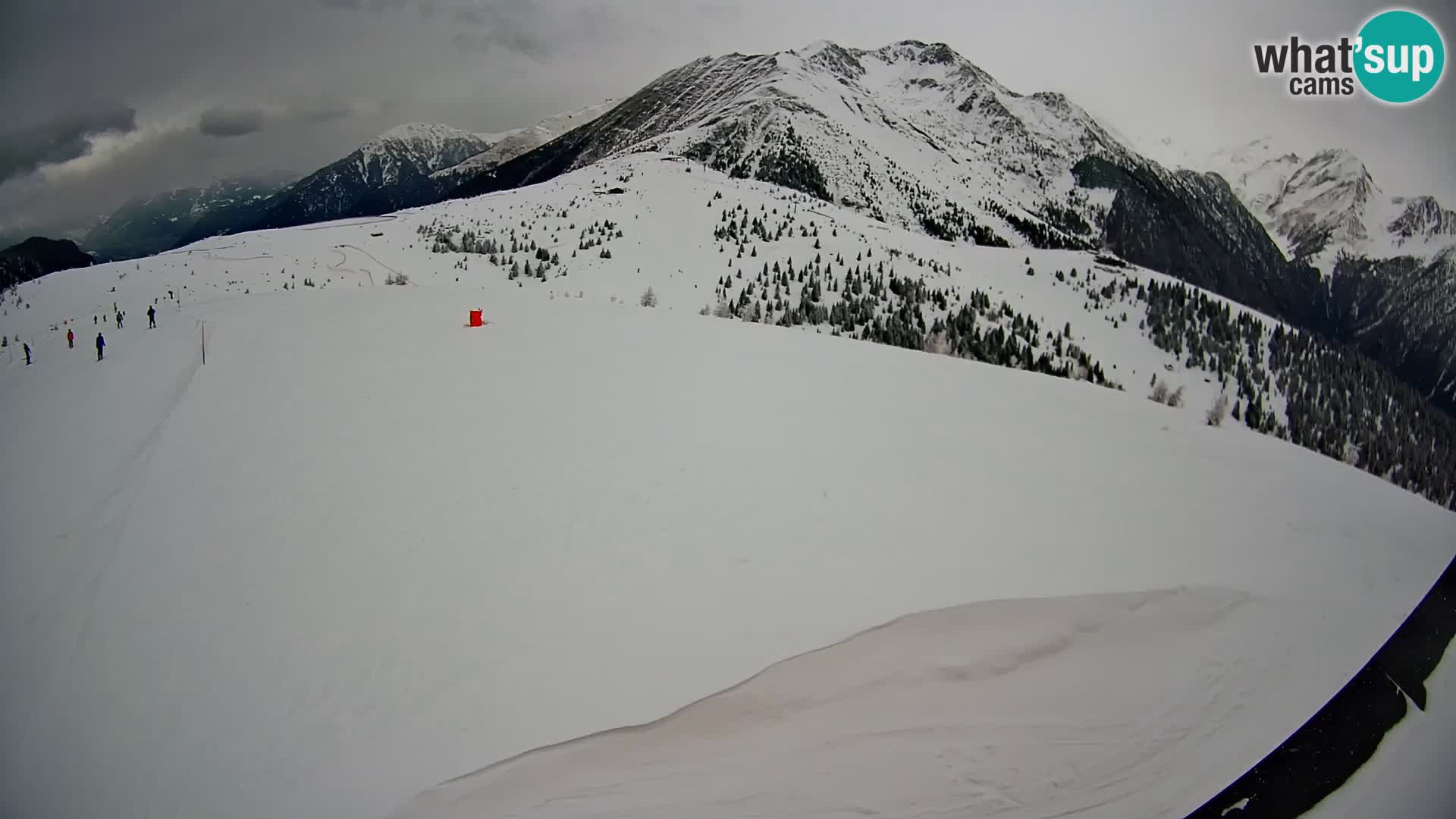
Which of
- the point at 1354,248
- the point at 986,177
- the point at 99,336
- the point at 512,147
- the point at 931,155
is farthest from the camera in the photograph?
the point at 512,147

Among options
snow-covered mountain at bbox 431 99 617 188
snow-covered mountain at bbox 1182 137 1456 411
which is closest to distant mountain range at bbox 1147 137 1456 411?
snow-covered mountain at bbox 1182 137 1456 411

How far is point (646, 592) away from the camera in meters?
2.79

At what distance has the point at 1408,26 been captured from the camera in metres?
3.55

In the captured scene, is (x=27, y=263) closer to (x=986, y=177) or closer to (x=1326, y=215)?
(x=986, y=177)

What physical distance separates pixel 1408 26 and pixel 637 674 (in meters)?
5.55

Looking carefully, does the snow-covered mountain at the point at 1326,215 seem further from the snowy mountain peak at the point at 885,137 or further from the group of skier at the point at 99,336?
the group of skier at the point at 99,336

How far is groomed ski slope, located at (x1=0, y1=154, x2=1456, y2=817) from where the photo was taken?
2.07 m

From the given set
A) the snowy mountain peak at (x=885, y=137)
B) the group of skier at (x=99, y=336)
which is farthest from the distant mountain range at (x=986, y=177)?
the group of skier at (x=99, y=336)

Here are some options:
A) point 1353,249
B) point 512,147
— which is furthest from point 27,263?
point 1353,249

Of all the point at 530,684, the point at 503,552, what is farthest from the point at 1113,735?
the point at 503,552

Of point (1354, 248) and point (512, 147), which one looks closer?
point (1354, 248)

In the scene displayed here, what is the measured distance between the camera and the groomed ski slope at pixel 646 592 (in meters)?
2.07

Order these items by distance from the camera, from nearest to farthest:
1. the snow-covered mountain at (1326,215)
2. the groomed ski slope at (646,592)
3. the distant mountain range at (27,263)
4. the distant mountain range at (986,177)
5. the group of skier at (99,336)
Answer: the groomed ski slope at (646,592) → the group of skier at (99,336) → the distant mountain range at (27,263) → the distant mountain range at (986,177) → the snow-covered mountain at (1326,215)

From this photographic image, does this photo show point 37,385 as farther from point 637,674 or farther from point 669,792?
point 669,792
